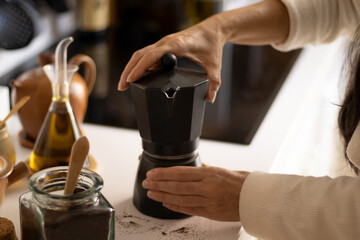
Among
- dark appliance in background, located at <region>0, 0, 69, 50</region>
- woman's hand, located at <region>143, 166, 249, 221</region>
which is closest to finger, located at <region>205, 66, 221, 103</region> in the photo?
woman's hand, located at <region>143, 166, 249, 221</region>

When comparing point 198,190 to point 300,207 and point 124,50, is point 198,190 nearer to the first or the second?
point 300,207

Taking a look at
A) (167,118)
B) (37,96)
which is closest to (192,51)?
(167,118)

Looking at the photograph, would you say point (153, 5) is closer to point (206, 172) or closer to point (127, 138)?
point (127, 138)

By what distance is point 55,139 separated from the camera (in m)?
0.95

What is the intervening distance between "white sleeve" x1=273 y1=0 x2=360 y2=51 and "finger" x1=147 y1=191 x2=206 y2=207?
0.50 metres

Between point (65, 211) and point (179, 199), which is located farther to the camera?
point (179, 199)

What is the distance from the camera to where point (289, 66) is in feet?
5.48

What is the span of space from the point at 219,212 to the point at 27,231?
0.93 ft

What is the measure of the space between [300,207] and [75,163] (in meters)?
0.32

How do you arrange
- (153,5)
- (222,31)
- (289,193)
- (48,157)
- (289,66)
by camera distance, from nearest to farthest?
(289,193)
(48,157)
(222,31)
(289,66)
(153,5)

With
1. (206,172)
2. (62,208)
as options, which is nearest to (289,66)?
(206,172)

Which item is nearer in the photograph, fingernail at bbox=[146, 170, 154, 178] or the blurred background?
fingernail at bbox=[146, 170, 154, 178]

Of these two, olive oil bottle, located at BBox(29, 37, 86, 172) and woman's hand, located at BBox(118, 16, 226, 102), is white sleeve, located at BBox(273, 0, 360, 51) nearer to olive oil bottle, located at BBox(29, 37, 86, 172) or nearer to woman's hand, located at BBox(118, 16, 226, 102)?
woman's hand, located at BBox(118, 16, 226, 102)

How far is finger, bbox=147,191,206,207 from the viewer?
863 millimetres
